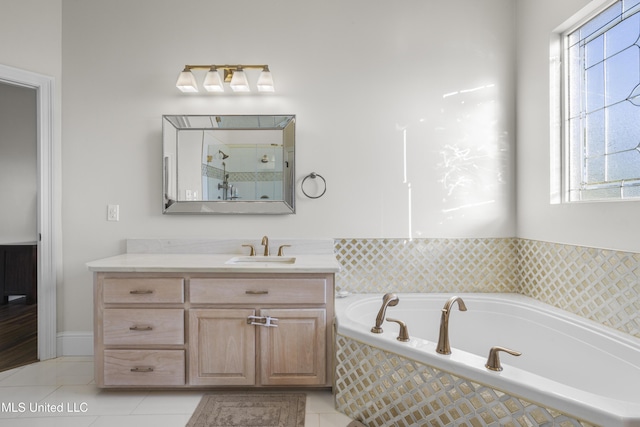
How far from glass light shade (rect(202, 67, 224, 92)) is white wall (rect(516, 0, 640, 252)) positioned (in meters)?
2.23

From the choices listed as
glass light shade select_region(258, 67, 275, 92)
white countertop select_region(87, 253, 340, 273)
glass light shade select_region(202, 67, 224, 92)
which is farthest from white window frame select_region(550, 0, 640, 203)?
→ glass light shade select_region(202, 67, 224, 92)

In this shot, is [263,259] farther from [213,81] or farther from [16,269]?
[16,269]

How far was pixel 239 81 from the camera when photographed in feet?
8.25

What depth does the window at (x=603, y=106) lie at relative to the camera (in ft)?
5.91

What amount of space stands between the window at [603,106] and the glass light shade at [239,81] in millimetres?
2156

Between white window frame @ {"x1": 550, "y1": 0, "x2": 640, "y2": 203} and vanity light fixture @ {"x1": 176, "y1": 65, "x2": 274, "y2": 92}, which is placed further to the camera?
vanity light fixture @ {"x1": 176, "y1": 65, "x2": 274, "y2": 92}

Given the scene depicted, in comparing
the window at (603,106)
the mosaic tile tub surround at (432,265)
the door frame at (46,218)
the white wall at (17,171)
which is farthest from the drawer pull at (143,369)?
the white wall at (17,171)

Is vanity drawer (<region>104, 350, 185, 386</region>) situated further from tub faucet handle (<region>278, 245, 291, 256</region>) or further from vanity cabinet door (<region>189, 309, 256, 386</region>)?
tub faucet handle (<region>278, 245, 291, 256</region>)

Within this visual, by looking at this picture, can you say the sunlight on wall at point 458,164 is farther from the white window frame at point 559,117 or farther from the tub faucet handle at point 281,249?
the tub faucet handle at point 281,249

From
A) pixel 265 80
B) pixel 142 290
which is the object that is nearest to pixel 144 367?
pixel 142 290

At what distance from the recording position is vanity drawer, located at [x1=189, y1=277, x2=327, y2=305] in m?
2.08

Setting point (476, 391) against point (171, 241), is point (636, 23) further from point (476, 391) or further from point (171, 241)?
point (171, 241)

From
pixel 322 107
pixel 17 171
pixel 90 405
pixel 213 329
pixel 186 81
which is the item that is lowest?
pixel 90 405

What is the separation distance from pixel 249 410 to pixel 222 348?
0.37 metres
